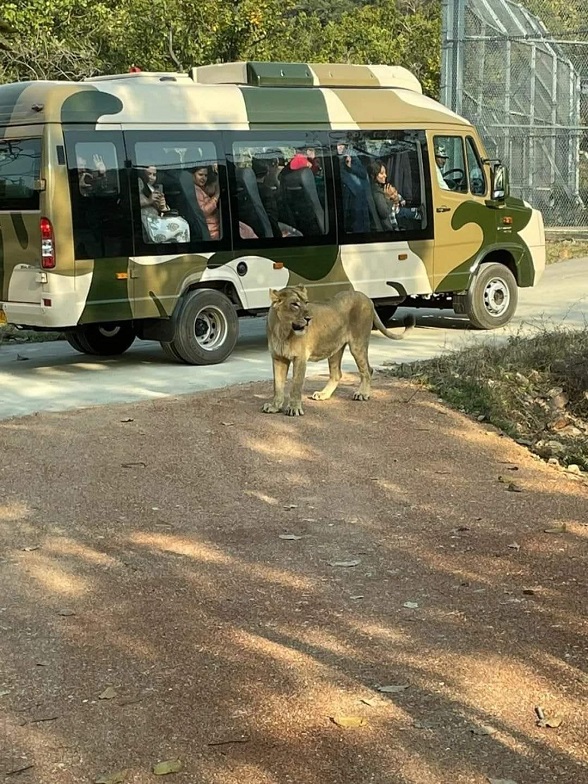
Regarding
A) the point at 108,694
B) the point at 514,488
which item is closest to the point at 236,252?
the point at 514,488

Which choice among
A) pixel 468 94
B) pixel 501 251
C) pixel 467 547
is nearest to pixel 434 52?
pixel 468 94

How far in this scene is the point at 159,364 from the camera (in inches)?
505

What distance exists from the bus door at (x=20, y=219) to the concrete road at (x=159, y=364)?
86cm

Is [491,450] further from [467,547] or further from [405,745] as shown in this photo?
[405,745]

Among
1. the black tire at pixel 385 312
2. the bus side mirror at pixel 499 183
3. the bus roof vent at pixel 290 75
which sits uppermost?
the bus roof vent at pixel 290 75

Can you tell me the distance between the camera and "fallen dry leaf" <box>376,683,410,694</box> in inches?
190

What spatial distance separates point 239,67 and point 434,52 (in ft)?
72.0

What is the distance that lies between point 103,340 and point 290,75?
10.7 feet

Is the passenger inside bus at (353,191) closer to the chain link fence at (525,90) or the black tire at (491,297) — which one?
the black tire at (491,297)

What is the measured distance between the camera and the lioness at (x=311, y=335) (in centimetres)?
989

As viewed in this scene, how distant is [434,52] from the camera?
111 feet

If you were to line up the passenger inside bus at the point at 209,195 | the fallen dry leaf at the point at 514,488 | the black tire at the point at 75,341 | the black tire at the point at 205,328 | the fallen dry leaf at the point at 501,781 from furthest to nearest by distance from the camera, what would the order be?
the black tire at the point at 75,341
the black tire at the point at 205,328
the passenger inside bus at the point at 209,195
the fallen dry leaf at the point at 514,488
the fallen dry leaf at the point at 501,781

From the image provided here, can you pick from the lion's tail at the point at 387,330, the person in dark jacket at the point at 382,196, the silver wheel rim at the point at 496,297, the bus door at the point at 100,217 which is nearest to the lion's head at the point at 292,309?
the lion's tail at the point at 387,330

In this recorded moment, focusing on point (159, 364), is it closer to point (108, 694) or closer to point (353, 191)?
point (353, 191)
